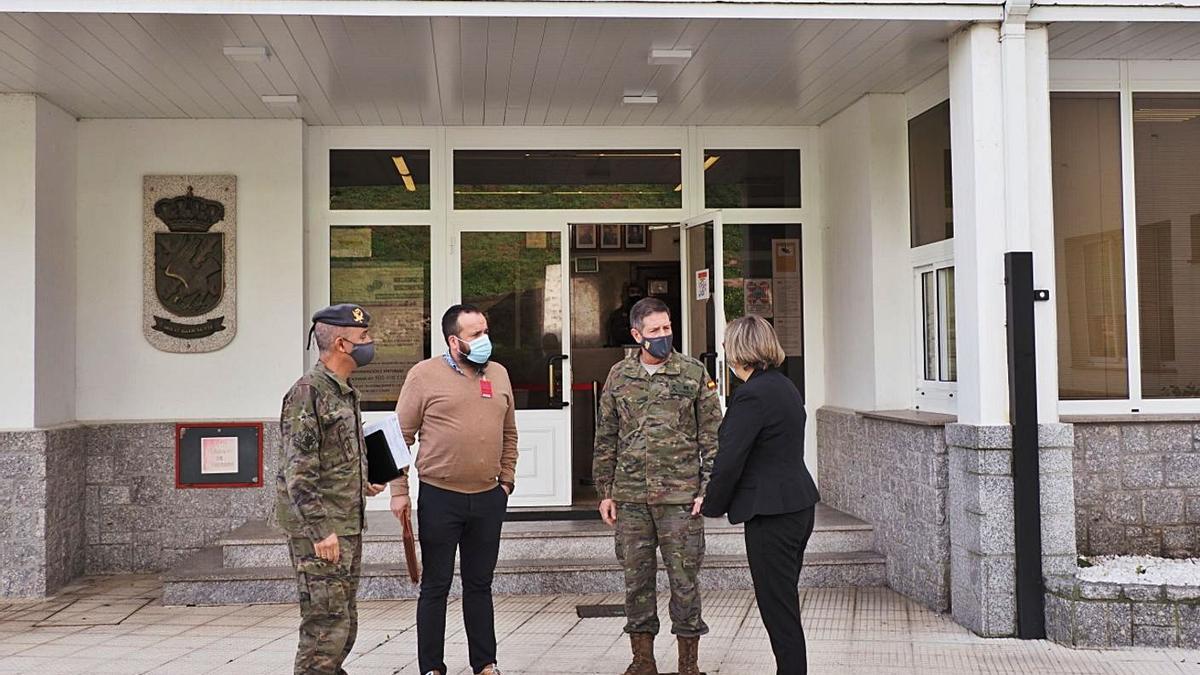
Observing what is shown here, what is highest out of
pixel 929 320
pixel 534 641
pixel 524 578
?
pixel 929 320

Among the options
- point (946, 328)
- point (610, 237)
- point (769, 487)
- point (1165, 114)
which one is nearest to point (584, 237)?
point (610, 237)

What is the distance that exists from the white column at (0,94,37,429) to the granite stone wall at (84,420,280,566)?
762 mm

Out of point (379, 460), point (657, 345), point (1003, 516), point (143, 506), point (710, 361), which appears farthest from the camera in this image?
point (710, 361)

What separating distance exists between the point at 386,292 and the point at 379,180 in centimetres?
83

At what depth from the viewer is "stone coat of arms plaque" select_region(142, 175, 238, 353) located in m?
8.00

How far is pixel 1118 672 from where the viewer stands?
531 cm

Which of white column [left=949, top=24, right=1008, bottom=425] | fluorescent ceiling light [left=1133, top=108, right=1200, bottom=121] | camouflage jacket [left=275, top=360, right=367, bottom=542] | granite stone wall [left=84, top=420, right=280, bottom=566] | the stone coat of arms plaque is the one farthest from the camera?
the stone coat of arms plaque

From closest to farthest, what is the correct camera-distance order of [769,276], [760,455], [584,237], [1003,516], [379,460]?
1. [760,455]
2. [379,460]
3. [1003,516]
4. [769,276]
5. [584,237]

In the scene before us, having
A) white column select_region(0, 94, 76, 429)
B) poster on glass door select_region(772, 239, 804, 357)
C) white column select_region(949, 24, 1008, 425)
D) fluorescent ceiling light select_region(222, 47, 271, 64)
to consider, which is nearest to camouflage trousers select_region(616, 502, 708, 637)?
white column select_region(949, 24, 1008, 425)

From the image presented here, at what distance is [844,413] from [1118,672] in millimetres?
2987

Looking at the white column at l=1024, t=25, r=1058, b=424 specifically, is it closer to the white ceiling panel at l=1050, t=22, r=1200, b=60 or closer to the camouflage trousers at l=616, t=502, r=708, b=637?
the white ceiling panel at l=1050, t=22, r=1200, b=60

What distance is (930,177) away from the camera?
7352 millimetres

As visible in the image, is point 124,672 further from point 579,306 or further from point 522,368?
point 579,306

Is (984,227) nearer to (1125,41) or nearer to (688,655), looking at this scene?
(1125,41)
